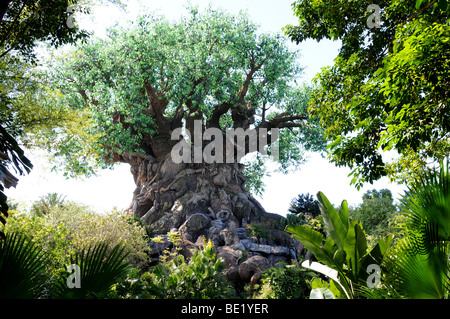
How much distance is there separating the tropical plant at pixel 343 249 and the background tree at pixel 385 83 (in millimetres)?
1910

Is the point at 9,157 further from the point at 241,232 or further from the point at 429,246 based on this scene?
the point at 241,232

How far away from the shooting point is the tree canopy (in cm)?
1638

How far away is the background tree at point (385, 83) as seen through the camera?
625cm

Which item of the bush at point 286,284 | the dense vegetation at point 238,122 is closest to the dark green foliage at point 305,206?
the dense vegetation at point 238,122

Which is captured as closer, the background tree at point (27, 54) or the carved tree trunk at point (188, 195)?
the background tree at point (27, 54)

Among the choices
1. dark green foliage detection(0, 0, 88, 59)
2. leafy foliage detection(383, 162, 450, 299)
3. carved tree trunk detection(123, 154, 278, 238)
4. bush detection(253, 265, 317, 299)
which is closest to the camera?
leafy foliage detection(383, 162, 450, 299)

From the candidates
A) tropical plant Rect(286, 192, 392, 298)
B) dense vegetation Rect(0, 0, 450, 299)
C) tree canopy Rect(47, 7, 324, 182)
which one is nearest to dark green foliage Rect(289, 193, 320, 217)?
dense vegetation Rect(0, 0, 450, 299)

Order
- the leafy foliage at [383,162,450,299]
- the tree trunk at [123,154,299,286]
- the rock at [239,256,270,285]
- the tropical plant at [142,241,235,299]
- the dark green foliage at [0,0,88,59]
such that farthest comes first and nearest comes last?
the tree trunk at [123,154,299,286], the rock at [239,256,270,285], the dark green foliage at [0,0,88,59], the tropical plant at [142,241,235,299], the leafy foliage at [383,162,450,299]

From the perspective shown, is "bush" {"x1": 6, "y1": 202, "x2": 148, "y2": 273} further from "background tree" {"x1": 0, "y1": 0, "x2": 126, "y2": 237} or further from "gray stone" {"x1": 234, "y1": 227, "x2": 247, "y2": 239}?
"gray stone" {"x1": 234, "y1": 227, "x2": 247, "y2": 239}

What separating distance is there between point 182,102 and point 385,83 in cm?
1271

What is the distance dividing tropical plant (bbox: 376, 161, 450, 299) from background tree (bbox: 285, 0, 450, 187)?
2.81m

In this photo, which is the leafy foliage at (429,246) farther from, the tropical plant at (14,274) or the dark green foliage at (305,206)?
the dark green foliage at (305,206)

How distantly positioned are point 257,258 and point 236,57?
10002 millimetres

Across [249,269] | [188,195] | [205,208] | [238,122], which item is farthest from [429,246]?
[238,122]
